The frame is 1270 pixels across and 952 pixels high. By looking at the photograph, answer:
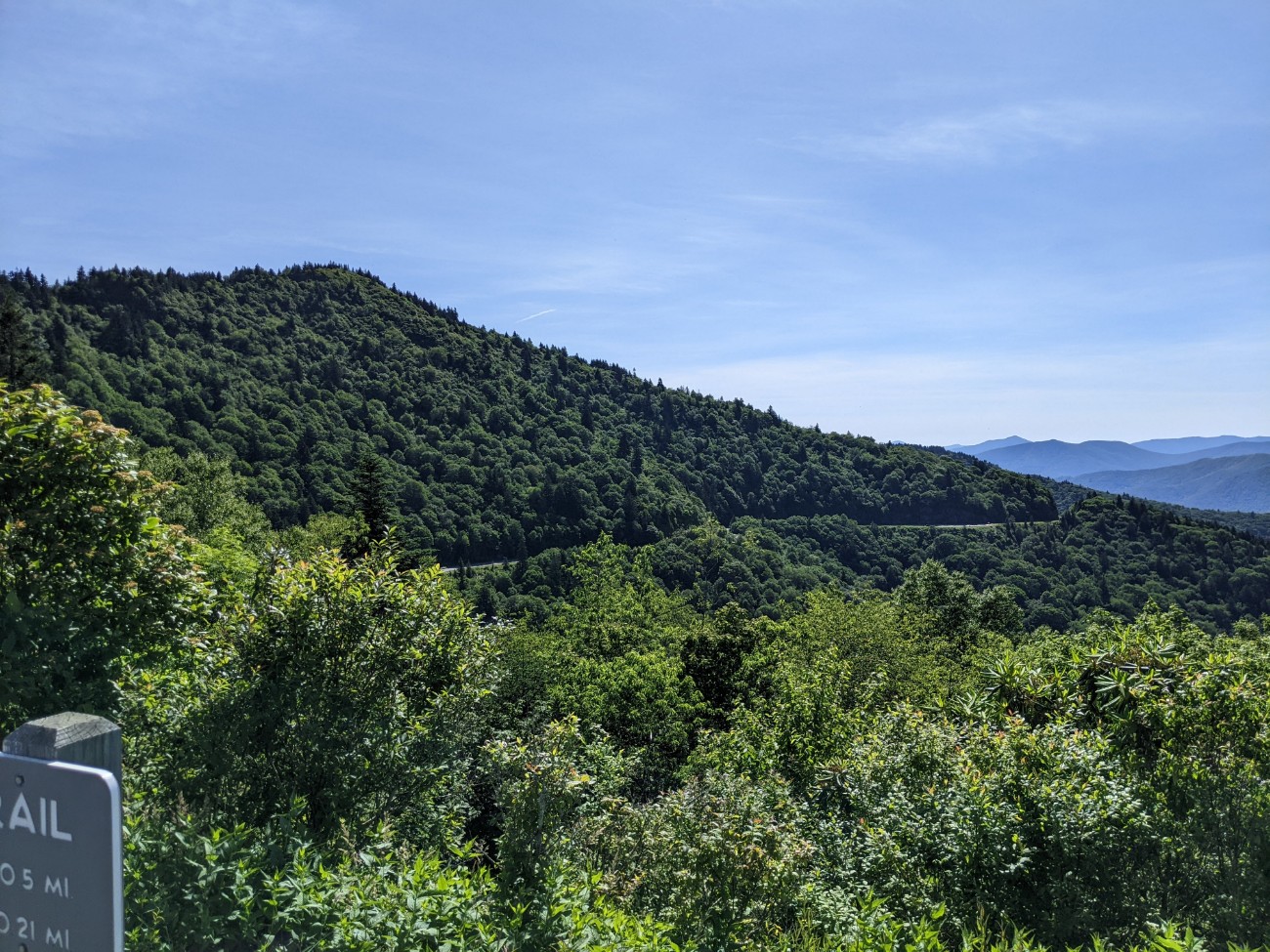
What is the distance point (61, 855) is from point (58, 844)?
0.09 ft

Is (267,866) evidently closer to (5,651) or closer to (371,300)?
(5,651)

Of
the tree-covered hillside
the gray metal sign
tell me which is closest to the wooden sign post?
the gray metal sign

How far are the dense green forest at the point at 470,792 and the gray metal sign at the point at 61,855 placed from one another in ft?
11.0

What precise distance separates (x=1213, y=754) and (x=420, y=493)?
83.0 m

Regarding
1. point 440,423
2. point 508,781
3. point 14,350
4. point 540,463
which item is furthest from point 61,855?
point 440,423

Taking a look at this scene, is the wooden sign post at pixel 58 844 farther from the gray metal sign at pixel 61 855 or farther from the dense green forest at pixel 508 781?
the dense green forest at pixel 508 781

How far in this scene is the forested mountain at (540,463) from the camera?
7444 centimetres

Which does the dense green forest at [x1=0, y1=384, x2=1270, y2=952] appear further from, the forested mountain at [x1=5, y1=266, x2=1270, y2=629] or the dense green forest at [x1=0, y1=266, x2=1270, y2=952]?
the forested mountain at [x1=5, y1=266, x2=1270, y2=629]

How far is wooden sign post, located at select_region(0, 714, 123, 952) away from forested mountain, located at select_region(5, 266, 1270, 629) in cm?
3457

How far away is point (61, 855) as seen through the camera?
1.64m

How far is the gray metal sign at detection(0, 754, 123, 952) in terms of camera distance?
161 cm

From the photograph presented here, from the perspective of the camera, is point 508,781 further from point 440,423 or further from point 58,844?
point 440,423

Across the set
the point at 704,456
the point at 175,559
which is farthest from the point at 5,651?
the point at 704,456

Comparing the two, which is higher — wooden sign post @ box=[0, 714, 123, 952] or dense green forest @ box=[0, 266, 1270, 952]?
wooden sign post @ box=[0, 714, 123, 952]
